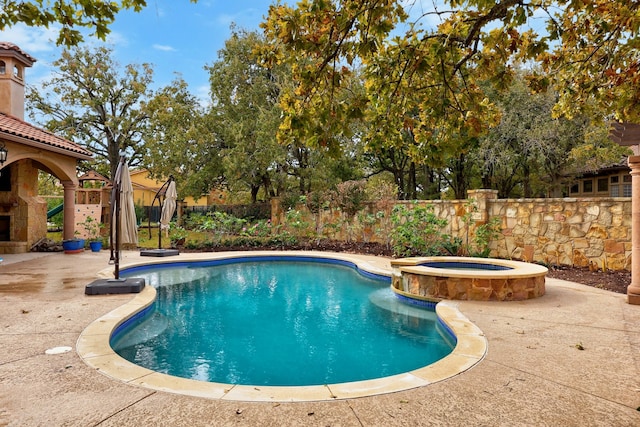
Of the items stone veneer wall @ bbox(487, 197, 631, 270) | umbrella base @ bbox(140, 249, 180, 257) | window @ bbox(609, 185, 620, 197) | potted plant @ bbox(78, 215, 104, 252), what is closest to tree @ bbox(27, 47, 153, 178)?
potted plant @ bbox(78, 215, 104, 252)

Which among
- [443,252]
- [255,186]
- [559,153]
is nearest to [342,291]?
[443,252]

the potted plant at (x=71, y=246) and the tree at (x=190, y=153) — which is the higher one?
the tree at (x=190, y=153)

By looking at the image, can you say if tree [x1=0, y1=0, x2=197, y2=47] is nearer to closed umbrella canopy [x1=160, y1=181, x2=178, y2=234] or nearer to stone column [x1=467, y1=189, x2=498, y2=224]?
stone column [x1=467, y1=189, x2=498, y2=224]

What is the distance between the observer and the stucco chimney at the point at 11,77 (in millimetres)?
14031

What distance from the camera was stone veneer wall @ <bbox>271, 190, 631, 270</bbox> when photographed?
9.02m

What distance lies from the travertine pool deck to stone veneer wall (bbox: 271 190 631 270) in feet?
14.5

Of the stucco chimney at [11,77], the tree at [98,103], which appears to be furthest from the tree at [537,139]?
the tree at [98,103]

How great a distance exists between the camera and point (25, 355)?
13.3 feet

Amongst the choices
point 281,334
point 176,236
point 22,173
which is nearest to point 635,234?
point 281,334

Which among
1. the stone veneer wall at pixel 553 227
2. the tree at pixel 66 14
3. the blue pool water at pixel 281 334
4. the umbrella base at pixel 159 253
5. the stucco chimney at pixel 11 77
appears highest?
the stucco chimney at pixel 11 77

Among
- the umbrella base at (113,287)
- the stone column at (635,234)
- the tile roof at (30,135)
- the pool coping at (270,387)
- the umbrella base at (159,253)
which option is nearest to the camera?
the pool coping at (270,387)

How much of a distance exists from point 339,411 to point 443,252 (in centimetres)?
969

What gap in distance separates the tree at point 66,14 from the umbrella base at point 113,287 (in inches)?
183

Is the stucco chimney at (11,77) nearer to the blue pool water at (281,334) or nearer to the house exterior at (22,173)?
the house exterior at (22,173)
